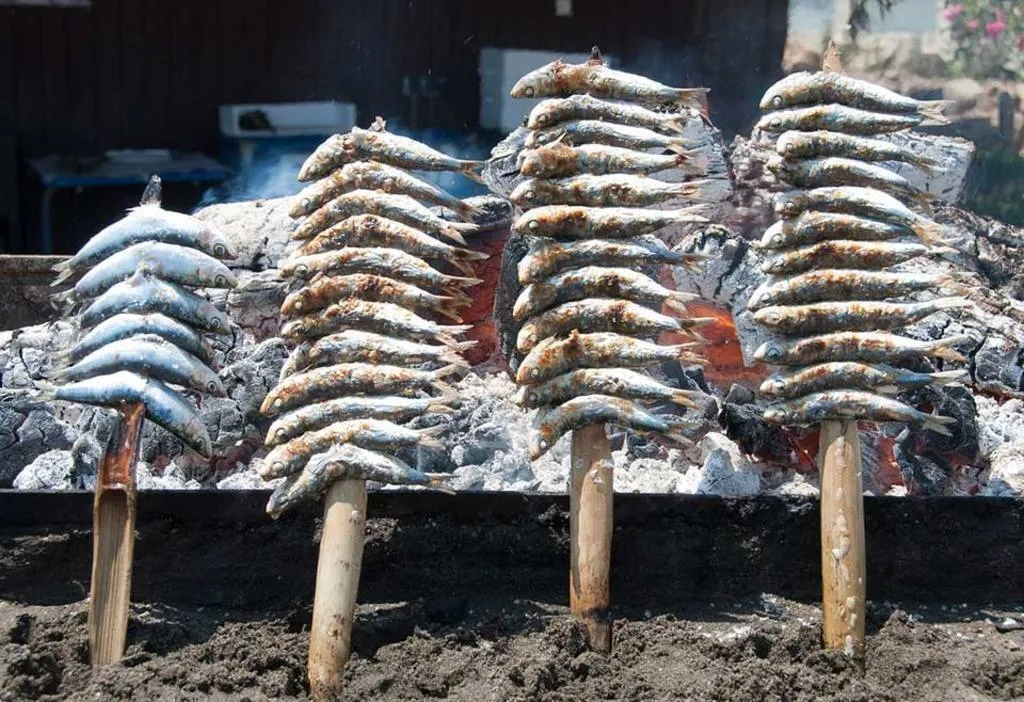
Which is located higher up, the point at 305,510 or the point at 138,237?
the point at 138,237

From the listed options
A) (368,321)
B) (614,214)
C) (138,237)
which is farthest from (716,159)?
(138,237)

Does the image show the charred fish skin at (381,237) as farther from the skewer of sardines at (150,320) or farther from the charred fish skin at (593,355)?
the charred fish skin at (593,355)

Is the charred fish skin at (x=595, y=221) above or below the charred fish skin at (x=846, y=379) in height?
above

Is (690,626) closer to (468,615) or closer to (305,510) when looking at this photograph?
(468,615)

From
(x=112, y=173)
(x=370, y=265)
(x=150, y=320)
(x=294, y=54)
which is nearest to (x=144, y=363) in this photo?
(x=150, y=320)

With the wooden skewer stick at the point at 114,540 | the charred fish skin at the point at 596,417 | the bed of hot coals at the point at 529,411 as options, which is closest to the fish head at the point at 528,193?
the charred fish skin at the point at 596,417

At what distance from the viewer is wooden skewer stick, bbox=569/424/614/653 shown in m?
4.20

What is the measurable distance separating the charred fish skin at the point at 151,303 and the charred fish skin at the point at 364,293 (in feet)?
0.98

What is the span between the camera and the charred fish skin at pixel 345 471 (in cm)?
403

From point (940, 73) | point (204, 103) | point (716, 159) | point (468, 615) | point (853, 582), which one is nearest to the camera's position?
point (853, 582)

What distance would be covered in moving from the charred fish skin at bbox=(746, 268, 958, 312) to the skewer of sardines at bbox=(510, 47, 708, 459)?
36 cm

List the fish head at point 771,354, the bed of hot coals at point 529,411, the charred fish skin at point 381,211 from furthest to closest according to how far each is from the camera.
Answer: the bed of hot coals at point 529,411 → the charred fish skin at point 381,211 → the fish head at point 771,354

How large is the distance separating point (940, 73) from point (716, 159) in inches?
453

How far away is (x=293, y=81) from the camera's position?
13.0 m
